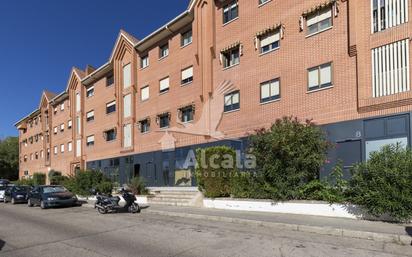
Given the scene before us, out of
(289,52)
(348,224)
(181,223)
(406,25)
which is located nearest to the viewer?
(348,224)

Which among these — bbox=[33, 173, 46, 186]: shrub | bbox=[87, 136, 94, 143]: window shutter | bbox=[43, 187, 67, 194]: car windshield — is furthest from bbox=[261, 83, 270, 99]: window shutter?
bbox=[33, 173, 46, 186]: shrub

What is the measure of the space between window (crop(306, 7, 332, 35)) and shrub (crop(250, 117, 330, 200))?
6100mm

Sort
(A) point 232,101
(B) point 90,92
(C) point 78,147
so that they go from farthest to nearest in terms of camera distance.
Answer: (C) point 78,147, (B) point 90,92, (A) point 232,101

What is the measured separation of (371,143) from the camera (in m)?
16.2

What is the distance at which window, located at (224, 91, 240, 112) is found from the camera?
2294cm

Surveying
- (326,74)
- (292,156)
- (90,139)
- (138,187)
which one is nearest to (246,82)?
(326,74)

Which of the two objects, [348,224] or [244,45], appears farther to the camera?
[244,45]

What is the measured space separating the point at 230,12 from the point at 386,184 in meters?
15.8

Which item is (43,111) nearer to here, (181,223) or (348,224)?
(181,223)

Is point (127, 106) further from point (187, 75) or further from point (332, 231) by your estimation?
point (332, 231)

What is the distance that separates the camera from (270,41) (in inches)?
836

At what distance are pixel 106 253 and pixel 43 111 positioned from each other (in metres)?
52.7

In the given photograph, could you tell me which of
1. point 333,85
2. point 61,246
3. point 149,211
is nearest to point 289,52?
point 333,85

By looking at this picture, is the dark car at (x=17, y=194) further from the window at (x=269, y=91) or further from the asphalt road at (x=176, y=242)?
the window at (x=269, y=91)
